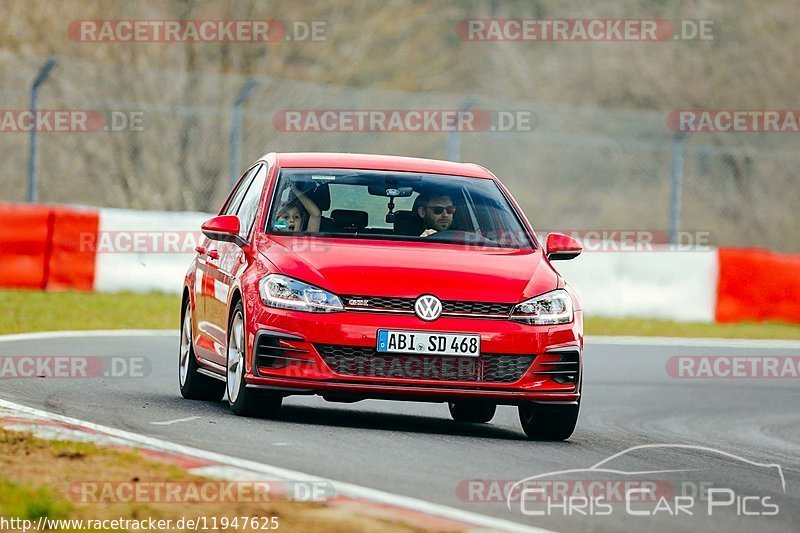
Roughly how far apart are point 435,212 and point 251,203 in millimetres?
1181

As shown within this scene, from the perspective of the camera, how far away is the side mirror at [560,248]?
10.1 m

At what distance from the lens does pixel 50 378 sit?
11789mm

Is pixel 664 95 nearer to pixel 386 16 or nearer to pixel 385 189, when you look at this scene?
pixel 386 16

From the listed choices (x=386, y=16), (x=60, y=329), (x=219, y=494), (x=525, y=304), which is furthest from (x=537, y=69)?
(x=219, y=494)

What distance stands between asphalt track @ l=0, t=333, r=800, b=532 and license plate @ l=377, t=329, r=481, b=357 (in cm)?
48

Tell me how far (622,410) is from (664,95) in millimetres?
27515

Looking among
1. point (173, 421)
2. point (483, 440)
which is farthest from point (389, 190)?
point (173, 421)

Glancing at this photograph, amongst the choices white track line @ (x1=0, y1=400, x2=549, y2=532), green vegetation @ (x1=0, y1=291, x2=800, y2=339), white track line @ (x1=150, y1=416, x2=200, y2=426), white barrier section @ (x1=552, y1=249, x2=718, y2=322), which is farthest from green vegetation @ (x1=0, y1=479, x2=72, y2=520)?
white barrier section @ (x1=552, y1=249, x2=718, y2=322)

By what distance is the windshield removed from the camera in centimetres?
995

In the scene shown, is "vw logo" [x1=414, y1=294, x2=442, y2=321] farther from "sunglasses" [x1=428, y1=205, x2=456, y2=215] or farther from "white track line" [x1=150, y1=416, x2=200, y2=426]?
"white track line" [x1=150, y1=416, x2=200, y2=426]

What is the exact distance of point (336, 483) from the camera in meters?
6.98

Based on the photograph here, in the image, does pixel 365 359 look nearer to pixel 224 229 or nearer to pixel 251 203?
pixel 224 229

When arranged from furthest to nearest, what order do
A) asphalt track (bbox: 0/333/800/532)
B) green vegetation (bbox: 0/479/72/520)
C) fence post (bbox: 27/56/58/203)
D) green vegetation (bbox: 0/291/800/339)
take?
fence post (bbox: 27/56/58/203) < green vegetation (bbox: 0/291/800/339) < asphalt track (bbox: 0/333/800/532) < green vegetation (bbox: 0/479/72/520)

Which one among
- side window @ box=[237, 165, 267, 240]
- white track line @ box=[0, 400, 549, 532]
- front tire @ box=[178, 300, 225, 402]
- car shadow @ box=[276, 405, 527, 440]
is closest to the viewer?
white track line @ box=[0, 400, 549, 532]
